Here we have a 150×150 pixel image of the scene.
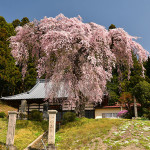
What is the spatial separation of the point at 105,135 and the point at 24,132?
589cm

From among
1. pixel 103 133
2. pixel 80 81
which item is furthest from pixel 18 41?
pixel 103 133

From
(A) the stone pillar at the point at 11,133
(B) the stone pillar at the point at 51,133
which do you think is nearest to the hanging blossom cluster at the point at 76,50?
(B) the stone pillar at the point at 51,133

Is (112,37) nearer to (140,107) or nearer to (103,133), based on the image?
(103,133)

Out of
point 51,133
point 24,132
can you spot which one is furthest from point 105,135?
point 24,132

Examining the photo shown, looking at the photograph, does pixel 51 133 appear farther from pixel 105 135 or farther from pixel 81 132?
pixel 105 135

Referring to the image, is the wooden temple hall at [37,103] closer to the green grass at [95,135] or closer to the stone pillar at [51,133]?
the green grass at [95,135]

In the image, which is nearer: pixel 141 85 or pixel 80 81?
pixel 80 81

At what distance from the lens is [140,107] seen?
18422mm

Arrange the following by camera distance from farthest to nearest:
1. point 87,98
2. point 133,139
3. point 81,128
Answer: point 87,98, point 81,128, point 133,139

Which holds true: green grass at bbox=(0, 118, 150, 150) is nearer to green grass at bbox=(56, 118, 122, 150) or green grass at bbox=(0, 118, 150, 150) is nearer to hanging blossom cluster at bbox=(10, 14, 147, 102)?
green grass at bbox=(56, 118, 122, 150)

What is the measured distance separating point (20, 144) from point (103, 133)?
4.85 metres

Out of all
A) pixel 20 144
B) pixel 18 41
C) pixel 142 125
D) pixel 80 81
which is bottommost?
pixel 20 144

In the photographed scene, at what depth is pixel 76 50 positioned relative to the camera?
11945mm

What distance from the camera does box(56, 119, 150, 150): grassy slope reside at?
325 inches
